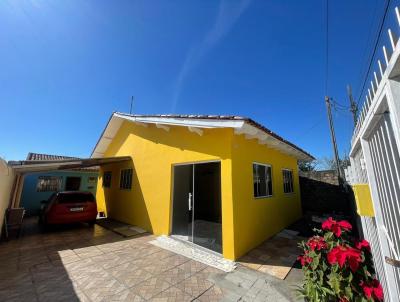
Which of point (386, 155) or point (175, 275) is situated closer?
point (386, 155)

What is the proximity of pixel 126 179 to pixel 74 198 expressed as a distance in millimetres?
2412

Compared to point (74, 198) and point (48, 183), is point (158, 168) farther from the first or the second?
point (48, 183)

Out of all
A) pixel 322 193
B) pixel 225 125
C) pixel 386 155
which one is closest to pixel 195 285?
pixel 225 125

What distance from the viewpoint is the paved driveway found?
3.51m

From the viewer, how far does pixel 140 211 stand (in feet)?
27.5

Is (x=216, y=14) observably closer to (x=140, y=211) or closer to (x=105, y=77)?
(x=105, y=77)

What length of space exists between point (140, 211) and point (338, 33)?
33.7ft

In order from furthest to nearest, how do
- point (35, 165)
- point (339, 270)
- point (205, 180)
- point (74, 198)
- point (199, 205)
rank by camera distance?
point (205, 180) → point (199, 205) → point (74, 198) → point (35, 165) → point (339, 270)

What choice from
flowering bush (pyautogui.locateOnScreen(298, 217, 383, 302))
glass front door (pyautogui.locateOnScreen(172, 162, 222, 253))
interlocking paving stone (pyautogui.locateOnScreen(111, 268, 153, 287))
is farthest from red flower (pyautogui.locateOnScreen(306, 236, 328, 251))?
interlocking paving stone (pyautogui.locateOnScreen(111, 268, 153, 287))

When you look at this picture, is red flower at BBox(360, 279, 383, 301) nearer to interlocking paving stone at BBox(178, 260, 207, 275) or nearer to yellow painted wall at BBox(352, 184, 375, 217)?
yellow painted wall at BBox(352, 184, 375, 217)

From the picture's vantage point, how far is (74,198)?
848cm

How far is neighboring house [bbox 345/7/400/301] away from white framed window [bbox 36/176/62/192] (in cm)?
1791

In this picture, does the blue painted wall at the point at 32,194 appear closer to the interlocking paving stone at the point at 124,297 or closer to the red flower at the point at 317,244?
the interlocking paving stone at the point at 124,297

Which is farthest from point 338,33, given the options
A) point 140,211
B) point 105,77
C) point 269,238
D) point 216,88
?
point 140,211
